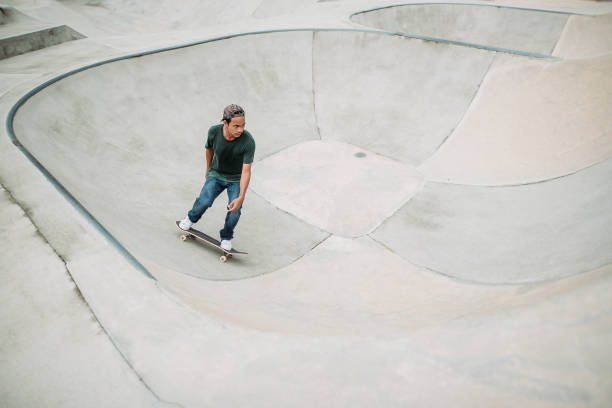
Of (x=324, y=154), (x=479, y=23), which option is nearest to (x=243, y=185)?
(x=324, y=154)

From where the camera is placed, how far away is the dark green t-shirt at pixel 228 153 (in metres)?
3.96

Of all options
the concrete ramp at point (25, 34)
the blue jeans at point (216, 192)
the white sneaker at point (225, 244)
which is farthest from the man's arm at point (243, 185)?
the concrete ramp at point (25, 34)

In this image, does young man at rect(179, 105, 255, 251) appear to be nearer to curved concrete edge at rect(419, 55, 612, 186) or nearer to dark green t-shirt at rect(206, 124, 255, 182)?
dark green t-shirt at rect(206, 124, 255, 182)

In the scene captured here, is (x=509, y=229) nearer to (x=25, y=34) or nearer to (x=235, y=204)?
(x=235, y=204)

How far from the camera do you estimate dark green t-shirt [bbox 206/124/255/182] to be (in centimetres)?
396

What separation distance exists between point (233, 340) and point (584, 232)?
3.92 meters

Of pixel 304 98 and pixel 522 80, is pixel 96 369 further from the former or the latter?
pixel 522 80

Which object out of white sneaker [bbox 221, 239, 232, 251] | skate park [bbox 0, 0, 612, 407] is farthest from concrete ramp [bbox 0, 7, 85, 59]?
white sneaker [bbox 221, 239, 232, 251]

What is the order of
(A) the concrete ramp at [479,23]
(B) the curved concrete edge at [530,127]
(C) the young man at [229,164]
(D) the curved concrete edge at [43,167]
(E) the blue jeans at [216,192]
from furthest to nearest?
(A) the concrete ramp at [479,23], (B) the curved concrete edge at [530,127], (E) the blue jeans at [216,192], (C) the young man at [229,164], (D) the curved concrete edge at [43,167]

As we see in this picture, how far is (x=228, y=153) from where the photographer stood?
407 cm

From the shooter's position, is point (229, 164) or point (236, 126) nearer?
point (236, 126)

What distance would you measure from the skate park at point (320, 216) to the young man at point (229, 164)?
0.66 metres

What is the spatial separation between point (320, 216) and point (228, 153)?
2444 millimetres

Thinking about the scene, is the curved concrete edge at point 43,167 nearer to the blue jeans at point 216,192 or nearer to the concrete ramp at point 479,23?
the blue jeans at point 216,192
